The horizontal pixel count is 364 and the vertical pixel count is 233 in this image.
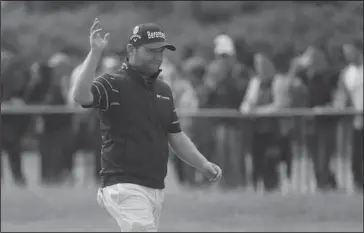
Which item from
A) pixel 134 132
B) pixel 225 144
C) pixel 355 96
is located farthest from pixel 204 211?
pixel 134 132

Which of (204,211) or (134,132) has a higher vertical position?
(134,132)

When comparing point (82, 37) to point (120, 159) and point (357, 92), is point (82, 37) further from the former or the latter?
point (120, 159)

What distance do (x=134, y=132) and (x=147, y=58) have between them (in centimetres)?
44

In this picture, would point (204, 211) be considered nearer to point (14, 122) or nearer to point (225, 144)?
point (225, 144)

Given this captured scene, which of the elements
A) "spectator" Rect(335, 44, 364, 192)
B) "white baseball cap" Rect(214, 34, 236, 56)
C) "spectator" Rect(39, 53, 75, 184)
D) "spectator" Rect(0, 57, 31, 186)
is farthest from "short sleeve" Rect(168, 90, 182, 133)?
"spectator" Rect(0, 57, 31, 186)

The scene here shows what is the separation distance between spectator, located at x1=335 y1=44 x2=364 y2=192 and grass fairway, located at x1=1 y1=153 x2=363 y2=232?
1.66 ft

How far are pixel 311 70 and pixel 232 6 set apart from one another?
486 inches

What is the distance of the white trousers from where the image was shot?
671 cm

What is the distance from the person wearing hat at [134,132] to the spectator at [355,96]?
265 inches

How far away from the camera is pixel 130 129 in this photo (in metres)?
6.88

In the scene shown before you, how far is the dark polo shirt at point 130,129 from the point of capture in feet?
22.6

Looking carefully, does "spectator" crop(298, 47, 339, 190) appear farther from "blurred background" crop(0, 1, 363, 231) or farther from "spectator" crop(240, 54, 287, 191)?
"spectator" crop(240, 54, 287, 191)

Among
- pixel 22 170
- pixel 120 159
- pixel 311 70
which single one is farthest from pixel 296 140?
pixel 120 159

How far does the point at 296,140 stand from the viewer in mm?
13836
